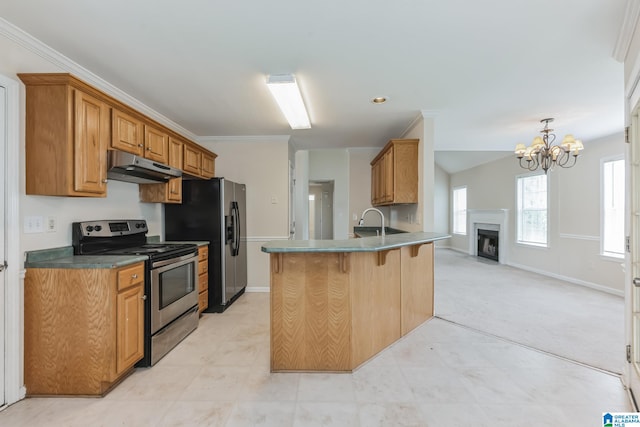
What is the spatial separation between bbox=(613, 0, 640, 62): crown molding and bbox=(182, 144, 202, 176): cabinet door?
3.97m

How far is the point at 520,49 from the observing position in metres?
2.16

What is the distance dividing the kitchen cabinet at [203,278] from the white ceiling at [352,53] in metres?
1.70

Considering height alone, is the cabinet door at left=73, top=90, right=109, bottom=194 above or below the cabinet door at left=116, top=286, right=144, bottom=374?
above

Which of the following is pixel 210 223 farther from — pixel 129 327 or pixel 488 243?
pixel 488 243

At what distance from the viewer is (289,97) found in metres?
2.86

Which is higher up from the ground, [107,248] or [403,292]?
[107,248]

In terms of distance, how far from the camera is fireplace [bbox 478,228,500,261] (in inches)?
289

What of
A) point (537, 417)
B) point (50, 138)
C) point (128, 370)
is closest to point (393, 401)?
point (537, 417)

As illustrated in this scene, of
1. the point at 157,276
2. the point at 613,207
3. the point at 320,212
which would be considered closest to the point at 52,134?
the point at 157,276

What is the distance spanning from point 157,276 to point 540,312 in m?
4.40

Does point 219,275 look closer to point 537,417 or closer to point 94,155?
point 94,155

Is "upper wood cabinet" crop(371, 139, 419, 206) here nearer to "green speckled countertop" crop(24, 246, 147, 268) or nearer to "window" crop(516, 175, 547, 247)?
"green speckled countertop" crop(24, 246, 147, 268)

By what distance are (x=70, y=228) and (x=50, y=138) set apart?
0.73 m

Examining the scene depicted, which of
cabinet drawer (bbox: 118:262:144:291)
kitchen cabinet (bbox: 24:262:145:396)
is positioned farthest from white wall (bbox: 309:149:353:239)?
kitchen cabinet (bbox: 24:262:145:396)
